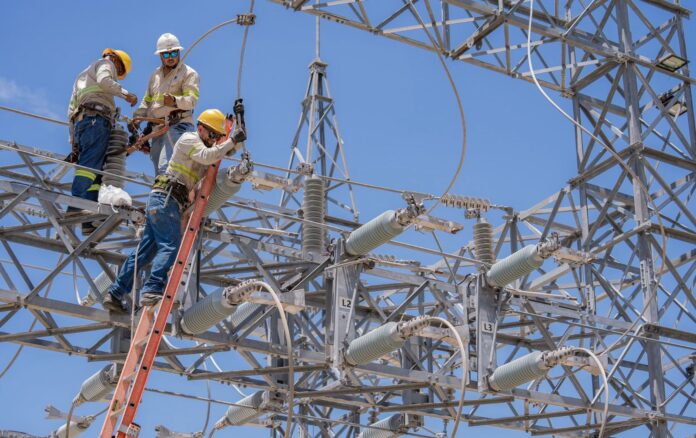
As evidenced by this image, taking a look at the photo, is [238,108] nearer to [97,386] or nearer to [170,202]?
[170,202]

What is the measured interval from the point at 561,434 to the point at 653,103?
19.3 feet

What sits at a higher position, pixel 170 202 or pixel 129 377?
pixel 170 202

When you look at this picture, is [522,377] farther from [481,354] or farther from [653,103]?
[653,103]

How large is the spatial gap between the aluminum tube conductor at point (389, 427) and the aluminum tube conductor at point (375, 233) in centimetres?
441

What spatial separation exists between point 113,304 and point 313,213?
427 centimetres

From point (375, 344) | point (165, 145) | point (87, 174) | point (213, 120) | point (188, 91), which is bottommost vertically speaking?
point (375, 344)

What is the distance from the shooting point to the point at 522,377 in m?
15.5

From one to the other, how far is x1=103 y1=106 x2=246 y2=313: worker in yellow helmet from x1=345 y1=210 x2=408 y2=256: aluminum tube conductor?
2.13 metres

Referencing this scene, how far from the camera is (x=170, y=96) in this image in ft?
48.8

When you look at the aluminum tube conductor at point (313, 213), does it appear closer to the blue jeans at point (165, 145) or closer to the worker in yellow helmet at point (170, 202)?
the blue jeans at point (165, 145)

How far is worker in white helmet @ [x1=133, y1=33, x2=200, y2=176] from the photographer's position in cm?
1485

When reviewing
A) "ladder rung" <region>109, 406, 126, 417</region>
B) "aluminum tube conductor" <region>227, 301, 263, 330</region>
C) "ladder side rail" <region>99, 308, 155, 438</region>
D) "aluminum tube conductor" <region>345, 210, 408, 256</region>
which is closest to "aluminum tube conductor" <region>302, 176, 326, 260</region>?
"aluminum tube conductor" <region>345, 210, 408, 256</region>

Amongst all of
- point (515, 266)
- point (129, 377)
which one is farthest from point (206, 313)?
point (515, 266)

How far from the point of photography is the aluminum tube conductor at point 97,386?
1647 centimetres
